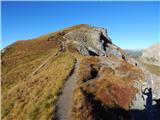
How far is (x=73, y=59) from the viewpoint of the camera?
58969 mm

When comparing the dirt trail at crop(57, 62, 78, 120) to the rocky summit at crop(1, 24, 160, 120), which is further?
the rocky summit at crop(1, 24, 160, 120)

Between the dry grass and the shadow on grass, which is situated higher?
the dry grass

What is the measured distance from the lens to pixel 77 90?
38.1 metres

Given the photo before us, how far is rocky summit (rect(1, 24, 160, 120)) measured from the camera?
33.6 metres

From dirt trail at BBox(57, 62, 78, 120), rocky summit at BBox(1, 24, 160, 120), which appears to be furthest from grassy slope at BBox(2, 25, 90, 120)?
dirt trail at BBox(57, 62, 78, 120)

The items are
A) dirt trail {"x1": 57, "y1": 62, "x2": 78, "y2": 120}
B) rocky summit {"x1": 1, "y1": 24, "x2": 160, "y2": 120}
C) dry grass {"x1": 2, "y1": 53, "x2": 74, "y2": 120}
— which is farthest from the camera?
rocky summit {"x1": 1, "y1": 24, "x2": 160, "y2": 120}

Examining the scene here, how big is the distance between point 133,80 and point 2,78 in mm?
30649

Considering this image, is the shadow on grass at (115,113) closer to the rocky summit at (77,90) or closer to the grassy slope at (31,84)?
the rocky summit at (77,90)

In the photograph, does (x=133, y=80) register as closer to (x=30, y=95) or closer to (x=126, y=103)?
(x=126, y=103)

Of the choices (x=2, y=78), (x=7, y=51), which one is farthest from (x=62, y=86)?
(x=7, y=51)

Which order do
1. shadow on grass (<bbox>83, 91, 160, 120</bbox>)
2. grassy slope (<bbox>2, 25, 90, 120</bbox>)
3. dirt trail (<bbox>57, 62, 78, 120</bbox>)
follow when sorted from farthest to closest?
shadow on grass (<bbox>83, 91, 160, 120</bbox>), grassy slope (<bbox>2, 25, 90, 120</bbox>), dirt trail (<bbox>57, 62, 78, 120</bbox>)

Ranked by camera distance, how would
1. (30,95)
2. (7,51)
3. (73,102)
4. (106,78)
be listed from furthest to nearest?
(7,51) → (106,78) → (30,95) → (73,102)

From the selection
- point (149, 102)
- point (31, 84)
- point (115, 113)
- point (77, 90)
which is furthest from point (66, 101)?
point (149, 102)

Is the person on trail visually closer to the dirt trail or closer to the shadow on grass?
the shadow on grass
